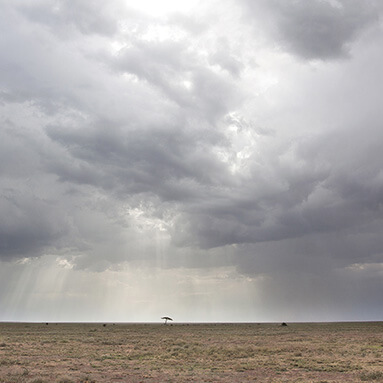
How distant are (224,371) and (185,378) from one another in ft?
15.5

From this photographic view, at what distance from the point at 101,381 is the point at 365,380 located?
1765cm

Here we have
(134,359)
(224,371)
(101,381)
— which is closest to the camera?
(101,381)

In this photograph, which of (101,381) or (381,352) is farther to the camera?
(381,352)

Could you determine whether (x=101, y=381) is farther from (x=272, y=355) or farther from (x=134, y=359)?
(x=272, y=355)

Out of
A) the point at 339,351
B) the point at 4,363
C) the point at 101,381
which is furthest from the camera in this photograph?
the point at 339,351

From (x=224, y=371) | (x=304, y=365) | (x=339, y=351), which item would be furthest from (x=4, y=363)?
(x=339, y=351)

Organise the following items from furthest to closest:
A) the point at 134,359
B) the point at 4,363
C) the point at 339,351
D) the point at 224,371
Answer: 1. the point at 339,351
2. the point at 134,359
3. the point at 4,363
4. the point at 224,371

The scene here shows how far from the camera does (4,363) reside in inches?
1250

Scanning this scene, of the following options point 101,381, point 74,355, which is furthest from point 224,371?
point 74,355

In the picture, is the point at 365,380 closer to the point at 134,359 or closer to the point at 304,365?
the point at 304,365

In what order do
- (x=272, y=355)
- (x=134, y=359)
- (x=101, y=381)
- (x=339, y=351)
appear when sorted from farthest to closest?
(x=339, y=351) → (x=272, y=355) → (x=134, y=359) → (x=101, y=381)

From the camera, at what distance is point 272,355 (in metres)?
40.0

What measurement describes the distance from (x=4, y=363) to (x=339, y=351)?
34.3 m

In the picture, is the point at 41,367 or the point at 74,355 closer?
the point at 41,367
